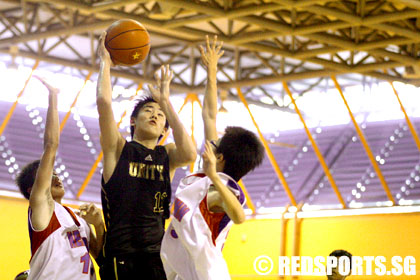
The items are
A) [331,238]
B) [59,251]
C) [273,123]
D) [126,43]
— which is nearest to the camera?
[59,251]

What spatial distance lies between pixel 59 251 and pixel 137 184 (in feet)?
2.67

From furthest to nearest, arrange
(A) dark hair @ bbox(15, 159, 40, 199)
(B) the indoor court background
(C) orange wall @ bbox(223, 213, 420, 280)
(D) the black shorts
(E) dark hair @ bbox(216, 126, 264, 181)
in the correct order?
(C) orange wall @ bbox(223, 213, 420, 280)
(B) the indoor court background
(A) dark hair @ bbox(15, 159, 40, 199)
(D) the black shorts
(E) dark hair @ bbox(216, 126, 264, 181)

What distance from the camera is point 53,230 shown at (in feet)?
19.1

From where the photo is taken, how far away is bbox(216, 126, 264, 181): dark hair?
200 inches

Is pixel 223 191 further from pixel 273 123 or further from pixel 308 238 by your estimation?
pixel 273 123

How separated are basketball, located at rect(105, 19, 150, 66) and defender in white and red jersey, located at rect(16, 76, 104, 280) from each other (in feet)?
1.72

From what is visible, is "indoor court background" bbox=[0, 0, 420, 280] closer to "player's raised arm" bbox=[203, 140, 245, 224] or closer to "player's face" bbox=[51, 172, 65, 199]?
"player's face" bbox=[51, 172, 65, 199]

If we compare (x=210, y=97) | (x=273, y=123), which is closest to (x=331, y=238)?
(x=273, y=123)

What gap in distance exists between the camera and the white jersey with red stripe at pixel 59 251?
5727mm

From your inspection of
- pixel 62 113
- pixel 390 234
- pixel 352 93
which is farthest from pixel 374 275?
pixel 62 113

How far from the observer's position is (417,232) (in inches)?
711

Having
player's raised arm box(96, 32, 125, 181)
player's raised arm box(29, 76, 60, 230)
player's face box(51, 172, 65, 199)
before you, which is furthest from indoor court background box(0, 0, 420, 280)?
player's raised arm box(96, 32, 125, 181)

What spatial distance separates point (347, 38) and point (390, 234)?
16.1 feet

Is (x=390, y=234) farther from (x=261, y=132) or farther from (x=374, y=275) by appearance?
(x=261, y=132)
